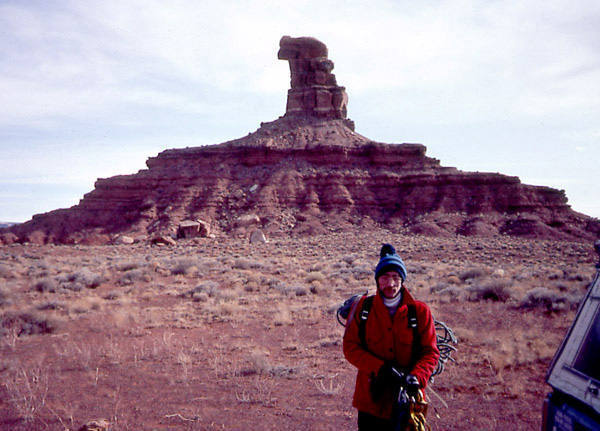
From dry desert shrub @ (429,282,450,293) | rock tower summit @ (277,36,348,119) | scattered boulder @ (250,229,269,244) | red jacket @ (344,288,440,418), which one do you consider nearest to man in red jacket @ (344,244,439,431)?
red jacket @ (344,288,440,418)

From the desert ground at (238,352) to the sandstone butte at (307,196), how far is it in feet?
94.6

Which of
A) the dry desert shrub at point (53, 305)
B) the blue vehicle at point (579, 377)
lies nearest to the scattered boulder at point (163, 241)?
the dry desert shrub at point (53, 305)

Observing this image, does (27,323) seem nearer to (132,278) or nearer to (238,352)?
(238,352)

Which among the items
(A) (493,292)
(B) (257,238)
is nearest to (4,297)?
(A) (493,292)

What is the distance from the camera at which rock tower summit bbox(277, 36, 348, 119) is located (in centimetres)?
6025

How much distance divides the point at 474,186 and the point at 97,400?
47.9 m

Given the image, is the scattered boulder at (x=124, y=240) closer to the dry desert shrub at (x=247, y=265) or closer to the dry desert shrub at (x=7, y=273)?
the dry desert shrub at (x=7, y=273)

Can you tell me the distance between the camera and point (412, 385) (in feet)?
8.48

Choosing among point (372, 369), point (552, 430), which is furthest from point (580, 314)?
point (372, 369)

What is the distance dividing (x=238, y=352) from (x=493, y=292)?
25.3 feet

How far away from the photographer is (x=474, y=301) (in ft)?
38.2

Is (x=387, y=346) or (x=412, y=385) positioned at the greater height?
(x=387, y=346)

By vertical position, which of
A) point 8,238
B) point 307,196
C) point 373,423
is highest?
point 307,196

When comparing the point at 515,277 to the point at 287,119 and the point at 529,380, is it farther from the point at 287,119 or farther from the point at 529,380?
the point at 287,119
